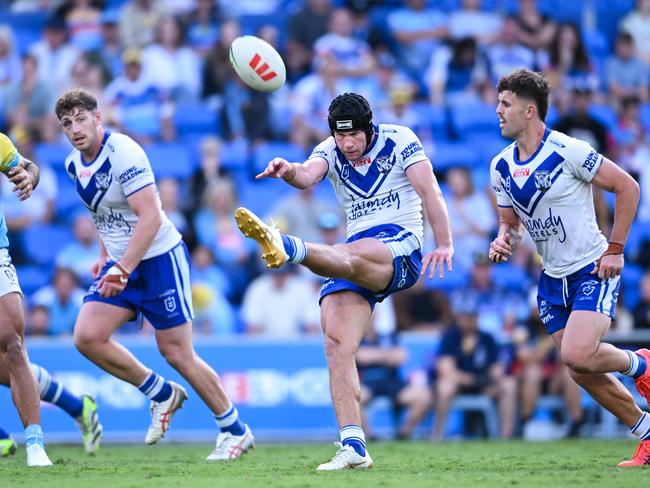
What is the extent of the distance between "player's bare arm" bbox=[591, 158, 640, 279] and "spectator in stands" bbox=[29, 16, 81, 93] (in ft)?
35.8

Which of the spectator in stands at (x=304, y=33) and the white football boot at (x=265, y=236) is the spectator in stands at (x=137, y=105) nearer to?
the spectator in stands at (x=304, y=33)

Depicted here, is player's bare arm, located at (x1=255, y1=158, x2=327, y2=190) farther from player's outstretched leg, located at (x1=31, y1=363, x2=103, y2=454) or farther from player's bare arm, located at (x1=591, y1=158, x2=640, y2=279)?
player's outstretched leg, located at (x1=31, y1=363, x2=103, y2=454)

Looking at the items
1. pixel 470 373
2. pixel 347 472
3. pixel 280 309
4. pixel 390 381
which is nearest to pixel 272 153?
pixel 280 309

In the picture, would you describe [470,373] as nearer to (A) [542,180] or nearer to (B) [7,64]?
(A) [542,180]

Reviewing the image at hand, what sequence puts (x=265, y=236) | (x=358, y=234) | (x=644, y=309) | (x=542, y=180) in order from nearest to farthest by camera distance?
(x=265, y=236), (x=542, y=180), (x=358, y=234), (x=644, y=309)

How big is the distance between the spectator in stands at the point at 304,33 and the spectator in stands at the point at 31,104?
12.4 ft

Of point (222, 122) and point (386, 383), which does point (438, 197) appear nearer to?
point (386, 383)

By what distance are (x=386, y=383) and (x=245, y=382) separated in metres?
1.73

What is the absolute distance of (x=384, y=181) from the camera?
8719 mm

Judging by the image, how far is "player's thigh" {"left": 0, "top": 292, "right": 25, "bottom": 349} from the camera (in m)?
8.66

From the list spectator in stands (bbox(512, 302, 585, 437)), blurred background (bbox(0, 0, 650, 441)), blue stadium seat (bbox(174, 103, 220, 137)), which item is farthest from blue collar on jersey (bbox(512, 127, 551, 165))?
blue stadium seat (bbox(174, 103, 220, 137))

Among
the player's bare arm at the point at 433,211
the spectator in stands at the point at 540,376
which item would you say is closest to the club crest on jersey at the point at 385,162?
the player's bare arm at the point at 433,211

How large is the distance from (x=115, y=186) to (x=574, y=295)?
145 inches

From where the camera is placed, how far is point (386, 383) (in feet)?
46.3
